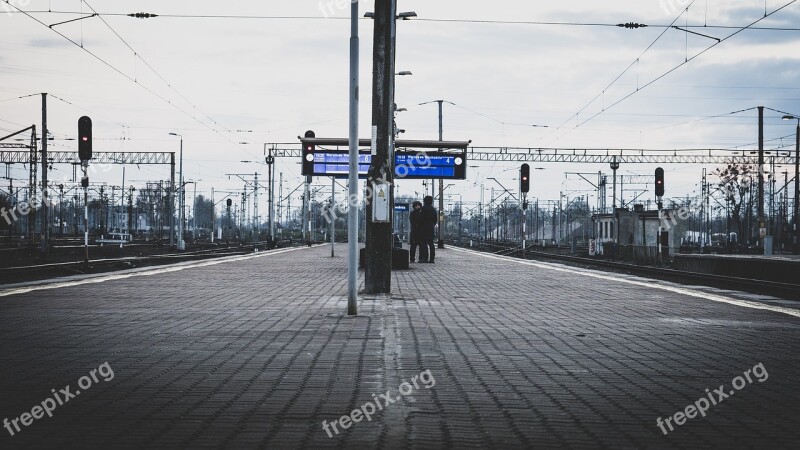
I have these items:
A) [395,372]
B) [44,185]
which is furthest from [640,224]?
[395,372]

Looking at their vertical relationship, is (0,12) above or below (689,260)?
above

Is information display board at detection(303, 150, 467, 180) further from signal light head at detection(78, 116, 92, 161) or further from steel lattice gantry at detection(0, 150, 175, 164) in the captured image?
steel lattice gantry at detection(0, 150, 175, 164)

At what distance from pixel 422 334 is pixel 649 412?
425cm

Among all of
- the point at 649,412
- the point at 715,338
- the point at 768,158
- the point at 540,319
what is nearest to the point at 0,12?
the point at 540,319

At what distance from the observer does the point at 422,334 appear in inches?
380

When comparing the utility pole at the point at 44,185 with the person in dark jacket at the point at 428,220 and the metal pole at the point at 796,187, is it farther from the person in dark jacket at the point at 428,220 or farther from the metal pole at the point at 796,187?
the metal pole at the point at 796,187

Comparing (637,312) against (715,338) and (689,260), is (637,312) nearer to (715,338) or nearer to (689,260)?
(715,338)
